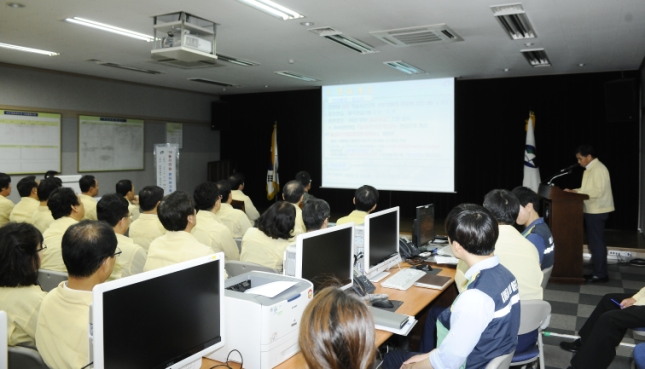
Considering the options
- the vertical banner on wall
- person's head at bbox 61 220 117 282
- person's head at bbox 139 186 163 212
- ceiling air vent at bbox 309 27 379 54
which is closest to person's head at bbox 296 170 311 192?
ceiling air vent at bbox 309 27 379 54

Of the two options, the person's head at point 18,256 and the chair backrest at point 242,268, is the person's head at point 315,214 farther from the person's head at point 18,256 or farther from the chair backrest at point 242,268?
the person's head at point 18,256

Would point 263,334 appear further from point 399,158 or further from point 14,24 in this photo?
point 399,158

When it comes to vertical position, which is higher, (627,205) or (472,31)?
(472,31)

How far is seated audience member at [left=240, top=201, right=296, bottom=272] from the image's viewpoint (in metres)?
3.03

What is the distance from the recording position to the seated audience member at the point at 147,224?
4047mm

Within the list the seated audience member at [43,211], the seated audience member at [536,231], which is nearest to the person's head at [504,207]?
the seated audience member at [536,231]

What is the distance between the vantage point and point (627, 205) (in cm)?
798

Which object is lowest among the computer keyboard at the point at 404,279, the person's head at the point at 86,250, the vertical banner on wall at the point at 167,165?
the computer keyboard at the point at 404,279

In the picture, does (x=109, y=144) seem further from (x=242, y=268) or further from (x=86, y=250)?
(x=86, y=250)

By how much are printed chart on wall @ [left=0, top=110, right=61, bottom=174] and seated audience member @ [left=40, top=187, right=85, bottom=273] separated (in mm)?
4664

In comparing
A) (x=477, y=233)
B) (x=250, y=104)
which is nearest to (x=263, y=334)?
(x=477, y=233)

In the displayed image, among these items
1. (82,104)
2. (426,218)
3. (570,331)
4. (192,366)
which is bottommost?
(570,331)

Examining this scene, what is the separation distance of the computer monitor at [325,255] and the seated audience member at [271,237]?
18.6 inches

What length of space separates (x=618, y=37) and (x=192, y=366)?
5.91 metres
